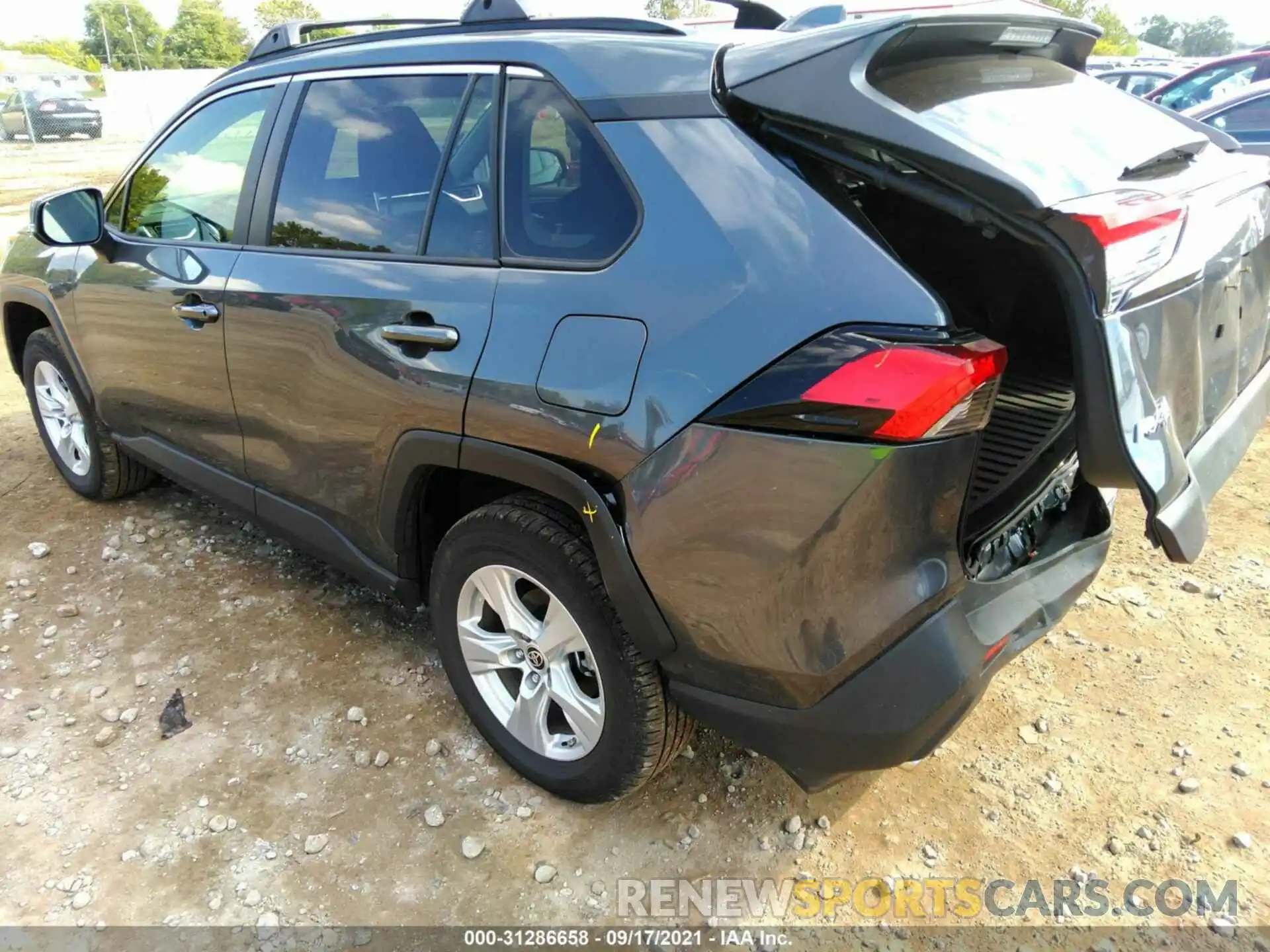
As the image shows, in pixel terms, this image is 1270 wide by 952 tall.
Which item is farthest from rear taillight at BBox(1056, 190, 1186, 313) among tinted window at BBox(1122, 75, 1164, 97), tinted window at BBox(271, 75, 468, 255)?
tinted window at BBox(1122, 75, 1164, 97)

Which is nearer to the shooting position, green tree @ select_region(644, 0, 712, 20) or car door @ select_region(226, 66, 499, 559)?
car door @ select_region(226, 66, 499, 559)

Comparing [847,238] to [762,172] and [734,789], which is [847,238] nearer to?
[762,172]

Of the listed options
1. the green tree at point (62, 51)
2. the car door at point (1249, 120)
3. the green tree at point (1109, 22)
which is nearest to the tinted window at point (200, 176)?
the car door at point (1249, 120)

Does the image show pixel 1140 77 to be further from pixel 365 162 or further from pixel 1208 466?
pixel 365 162

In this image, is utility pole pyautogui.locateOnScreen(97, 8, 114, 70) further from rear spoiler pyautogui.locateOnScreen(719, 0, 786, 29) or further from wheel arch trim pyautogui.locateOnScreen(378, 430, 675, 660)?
wheel arch trim pyautogui.locateOnScreen(378, 430, 675, 660)

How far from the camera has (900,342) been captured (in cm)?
155

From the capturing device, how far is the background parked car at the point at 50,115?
22656 mm

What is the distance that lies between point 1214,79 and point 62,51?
81.5m

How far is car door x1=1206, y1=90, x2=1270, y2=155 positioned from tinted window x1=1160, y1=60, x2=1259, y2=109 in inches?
103

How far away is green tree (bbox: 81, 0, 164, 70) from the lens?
67125mm

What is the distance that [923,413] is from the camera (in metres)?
1.55

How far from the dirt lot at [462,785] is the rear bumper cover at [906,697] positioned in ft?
1.66

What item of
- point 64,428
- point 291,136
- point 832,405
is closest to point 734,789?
point 832,405

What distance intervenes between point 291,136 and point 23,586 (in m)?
2.13
